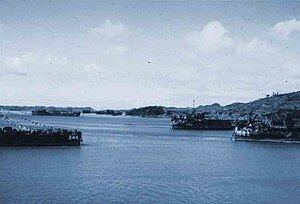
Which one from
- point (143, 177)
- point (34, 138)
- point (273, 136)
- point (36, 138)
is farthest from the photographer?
point (273, 136)

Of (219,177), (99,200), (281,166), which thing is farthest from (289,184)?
(99,200)

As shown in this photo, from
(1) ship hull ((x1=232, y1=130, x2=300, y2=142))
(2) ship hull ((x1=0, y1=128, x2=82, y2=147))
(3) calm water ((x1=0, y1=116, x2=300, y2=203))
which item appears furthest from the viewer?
(1) ship hull ((x1=232, y1=130, x2=300, y2=142))

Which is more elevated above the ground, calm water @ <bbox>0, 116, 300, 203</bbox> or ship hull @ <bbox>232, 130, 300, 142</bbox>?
ship hull @ <bbox>232, 130, 300, 142</bbox>

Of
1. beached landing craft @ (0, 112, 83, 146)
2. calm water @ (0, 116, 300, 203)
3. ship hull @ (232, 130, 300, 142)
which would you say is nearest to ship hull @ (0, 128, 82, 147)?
beached landing craft @ (0, 112, 83, 146)

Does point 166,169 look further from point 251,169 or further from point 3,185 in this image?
point 3,185

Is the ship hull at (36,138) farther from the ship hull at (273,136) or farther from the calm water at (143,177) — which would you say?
the ship hull at (273,136)

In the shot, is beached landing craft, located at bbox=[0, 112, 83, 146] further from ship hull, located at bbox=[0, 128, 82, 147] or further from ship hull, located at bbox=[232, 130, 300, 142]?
ship hull, located at bbox=[232, 130, 300, 142]

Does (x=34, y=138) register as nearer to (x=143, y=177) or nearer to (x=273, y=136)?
(x=143, y=177)

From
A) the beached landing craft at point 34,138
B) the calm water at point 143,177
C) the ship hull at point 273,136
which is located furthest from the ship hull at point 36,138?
the ship hull at point 273,136

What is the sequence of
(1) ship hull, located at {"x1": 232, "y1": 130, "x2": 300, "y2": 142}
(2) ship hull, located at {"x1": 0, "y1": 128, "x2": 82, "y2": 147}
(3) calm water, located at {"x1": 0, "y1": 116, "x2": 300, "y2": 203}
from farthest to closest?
(1) ship hull, located at {"x1": 232, "y1": 130, "x2": 300, "y2": 142} < (2) ship hull, located at {"x1": 0, "y1": 128, "x2": 82, "y2": 147} < (3) calm water, located at {"x1": 0, "y1": 116, "x2": 300, "y2": 203}

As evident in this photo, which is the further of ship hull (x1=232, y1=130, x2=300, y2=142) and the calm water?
ship hull (x1=232, y1=130, x2=300, y2=142)

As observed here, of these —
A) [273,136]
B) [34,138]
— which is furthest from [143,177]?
[273,136]

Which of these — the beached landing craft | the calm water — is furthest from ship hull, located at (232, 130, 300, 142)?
the beached landing craft
